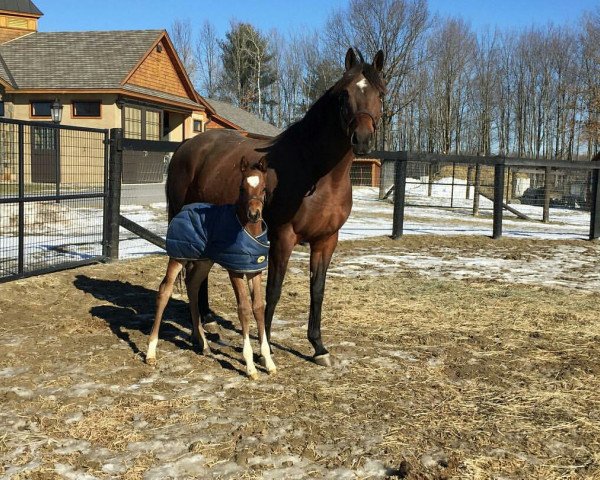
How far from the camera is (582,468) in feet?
9.15

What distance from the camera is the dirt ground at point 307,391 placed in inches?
111

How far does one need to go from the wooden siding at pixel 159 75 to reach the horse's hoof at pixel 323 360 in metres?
19.5

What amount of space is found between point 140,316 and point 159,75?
792 inches

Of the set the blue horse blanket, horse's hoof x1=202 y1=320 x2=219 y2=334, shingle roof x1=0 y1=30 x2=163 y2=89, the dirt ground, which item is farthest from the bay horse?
shingle roof x1=0 y1=30 x2=163 y2=89

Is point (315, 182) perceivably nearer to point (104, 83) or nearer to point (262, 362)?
point (262, 362)

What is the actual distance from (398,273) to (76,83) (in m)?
17.3

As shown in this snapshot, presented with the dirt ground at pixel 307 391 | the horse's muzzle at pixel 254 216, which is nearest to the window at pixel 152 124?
the dirt ground at pixel 307 391

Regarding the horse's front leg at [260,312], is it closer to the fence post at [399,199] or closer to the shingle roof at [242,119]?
the fence post at [399,199]

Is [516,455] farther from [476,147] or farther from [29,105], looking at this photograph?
[476,147]

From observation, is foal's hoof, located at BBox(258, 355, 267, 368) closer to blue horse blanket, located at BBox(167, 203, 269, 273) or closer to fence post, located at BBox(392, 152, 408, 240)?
blue horse blanket, located at BBox(167, 203, 269, 273)

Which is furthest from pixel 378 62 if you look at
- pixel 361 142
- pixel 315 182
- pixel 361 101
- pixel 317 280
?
pixel 317 280

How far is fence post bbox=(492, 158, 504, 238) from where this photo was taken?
11.4 metres

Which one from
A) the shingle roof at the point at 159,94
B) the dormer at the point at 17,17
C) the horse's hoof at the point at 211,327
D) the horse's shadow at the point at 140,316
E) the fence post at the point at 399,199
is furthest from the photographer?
the dormer at the point at 17,17

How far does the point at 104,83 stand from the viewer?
20.7 meters
